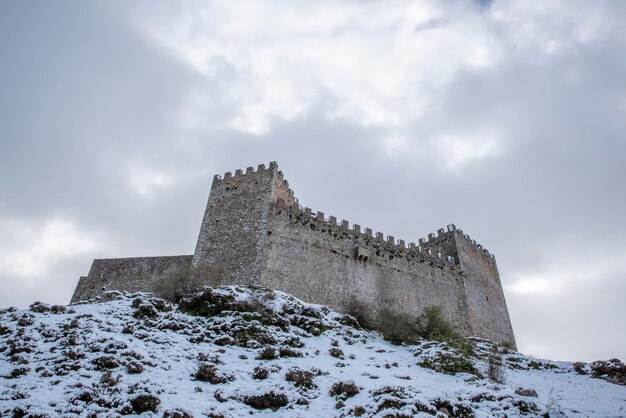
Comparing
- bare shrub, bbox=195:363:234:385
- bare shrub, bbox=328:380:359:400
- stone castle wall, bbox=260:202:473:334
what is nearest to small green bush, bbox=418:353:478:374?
bare shrub, bbox=328:380:359:400

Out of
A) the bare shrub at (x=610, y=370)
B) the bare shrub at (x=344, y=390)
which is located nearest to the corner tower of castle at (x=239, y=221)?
the bare shrub at (x=344, y=390)

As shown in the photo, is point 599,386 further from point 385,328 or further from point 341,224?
point 341,224

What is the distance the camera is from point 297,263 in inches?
979

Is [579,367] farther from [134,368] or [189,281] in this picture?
[189,281]

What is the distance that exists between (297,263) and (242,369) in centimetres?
1108

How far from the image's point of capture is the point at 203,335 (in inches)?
663

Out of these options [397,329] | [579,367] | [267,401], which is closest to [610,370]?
[579,367]

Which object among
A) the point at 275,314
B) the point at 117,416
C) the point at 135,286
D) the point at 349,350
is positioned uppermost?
the point at 135,286

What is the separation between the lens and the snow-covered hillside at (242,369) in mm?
11102

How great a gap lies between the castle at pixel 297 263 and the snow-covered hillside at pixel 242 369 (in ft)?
12.2

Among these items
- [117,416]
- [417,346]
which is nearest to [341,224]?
[417,346]

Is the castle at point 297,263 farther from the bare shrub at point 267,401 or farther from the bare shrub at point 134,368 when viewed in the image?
the bare shrub at point 267,401

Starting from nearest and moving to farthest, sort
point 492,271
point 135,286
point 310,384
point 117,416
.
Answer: point 117,416 → point 310,384 → point 135,286 → point 492,271

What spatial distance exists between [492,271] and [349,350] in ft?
76.5
